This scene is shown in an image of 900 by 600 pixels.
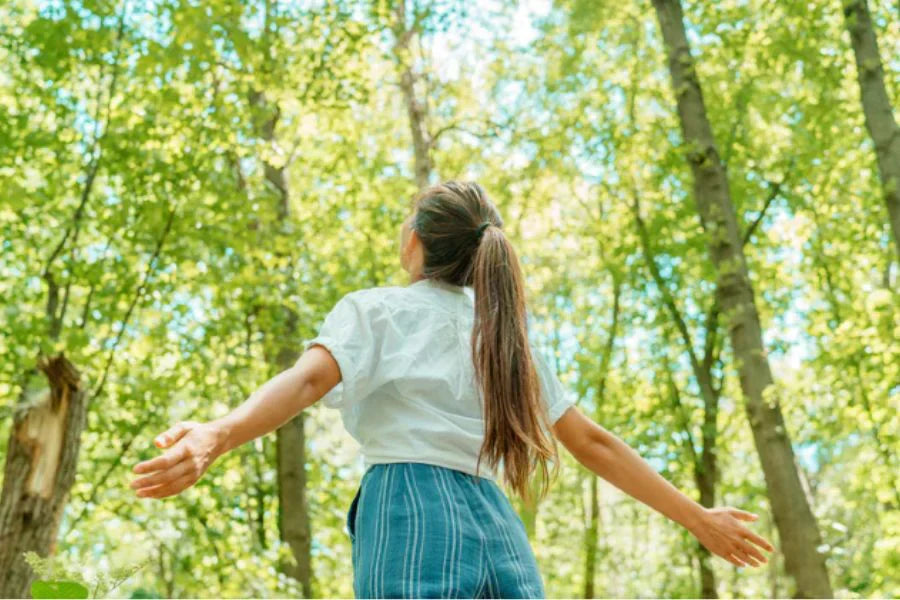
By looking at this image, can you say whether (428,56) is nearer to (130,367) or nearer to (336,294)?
(336,294)

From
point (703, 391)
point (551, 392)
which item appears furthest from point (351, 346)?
point (703, 391)

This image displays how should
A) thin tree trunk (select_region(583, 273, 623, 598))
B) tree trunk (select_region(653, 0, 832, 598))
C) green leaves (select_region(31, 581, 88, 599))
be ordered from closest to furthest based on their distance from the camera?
green leaves (select_region(31, 581, 88, 599)) → tree trunk (select_region(653, 0, 832, 598)) → thin tree trunk (select_region(583, 273, 623, 598))

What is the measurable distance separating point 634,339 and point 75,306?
29.9 feet

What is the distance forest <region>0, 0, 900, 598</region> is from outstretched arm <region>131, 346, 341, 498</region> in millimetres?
167

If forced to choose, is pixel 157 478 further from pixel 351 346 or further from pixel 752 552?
pixel 752 552

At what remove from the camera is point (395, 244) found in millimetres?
14945

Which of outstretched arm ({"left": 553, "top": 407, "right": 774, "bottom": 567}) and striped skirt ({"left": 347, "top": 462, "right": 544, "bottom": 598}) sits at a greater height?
outstretched arm ({"left": 553, "top": 407, "right": 774, "bottom": 567})

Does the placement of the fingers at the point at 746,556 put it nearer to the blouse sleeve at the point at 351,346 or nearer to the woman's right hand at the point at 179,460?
the blouse sleeve at the point at 351,346

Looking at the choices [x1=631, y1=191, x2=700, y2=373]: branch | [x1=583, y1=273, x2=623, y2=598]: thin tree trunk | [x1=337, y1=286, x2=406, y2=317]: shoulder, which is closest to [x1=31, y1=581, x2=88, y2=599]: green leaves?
[x1=337, y1=286, x2=406, y2=317]: shoulder

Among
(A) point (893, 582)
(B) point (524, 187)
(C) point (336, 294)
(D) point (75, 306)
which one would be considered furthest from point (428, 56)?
(A) point (893, 582)

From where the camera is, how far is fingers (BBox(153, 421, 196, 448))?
1.81 metres

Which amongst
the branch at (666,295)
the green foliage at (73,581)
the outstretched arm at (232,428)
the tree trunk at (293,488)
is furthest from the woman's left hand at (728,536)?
the branch at (666,295)

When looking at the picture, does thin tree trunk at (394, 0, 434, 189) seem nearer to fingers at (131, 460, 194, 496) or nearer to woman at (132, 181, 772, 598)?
woman at (132, 181, 772, 598)

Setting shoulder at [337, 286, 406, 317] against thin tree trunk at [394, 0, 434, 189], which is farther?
thin tree trunk at [394, 0, 434, 189]
